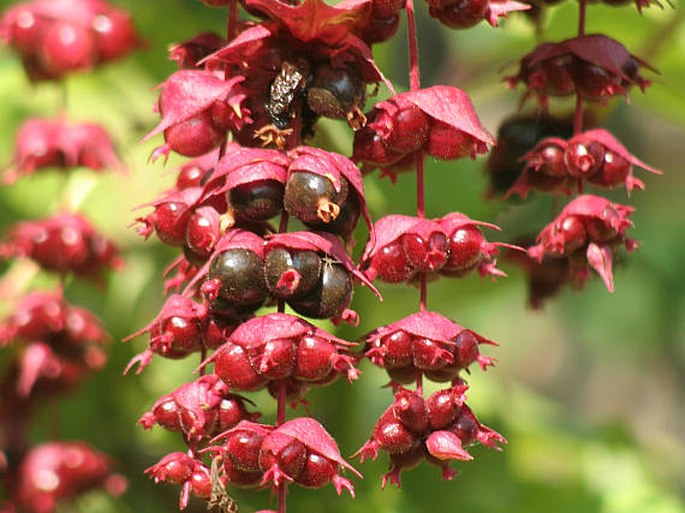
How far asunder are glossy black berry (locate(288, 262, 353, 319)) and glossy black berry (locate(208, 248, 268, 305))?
0.08 feet

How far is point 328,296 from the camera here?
0.66m

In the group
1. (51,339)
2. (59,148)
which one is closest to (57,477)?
(51,339)

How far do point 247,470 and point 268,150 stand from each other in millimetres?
181

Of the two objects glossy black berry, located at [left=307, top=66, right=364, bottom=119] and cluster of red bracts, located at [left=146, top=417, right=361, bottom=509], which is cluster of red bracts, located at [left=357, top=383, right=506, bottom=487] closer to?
cluster of red bracts, located at [left=146, top=417, right=361, bottom=509]

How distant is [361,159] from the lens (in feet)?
2.39

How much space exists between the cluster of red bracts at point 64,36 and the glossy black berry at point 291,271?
63cm

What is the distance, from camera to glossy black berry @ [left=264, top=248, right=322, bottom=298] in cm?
65

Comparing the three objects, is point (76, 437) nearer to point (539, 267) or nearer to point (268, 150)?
point (539, 267)

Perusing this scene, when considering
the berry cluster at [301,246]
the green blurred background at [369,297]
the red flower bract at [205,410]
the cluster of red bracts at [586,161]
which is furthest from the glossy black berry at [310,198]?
the green blurred background at [369,297]

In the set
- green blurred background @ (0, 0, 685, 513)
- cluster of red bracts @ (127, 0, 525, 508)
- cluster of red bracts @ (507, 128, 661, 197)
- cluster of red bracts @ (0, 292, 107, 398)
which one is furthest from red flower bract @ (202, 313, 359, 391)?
cluster of red bracts @ (0, 292, 107, 398)

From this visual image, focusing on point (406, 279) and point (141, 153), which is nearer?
point (406, 279)

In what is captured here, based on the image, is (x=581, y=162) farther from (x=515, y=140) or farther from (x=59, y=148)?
(x=59, y=148)

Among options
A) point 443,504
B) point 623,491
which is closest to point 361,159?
point 443,504

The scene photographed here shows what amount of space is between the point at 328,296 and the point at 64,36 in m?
0.67
